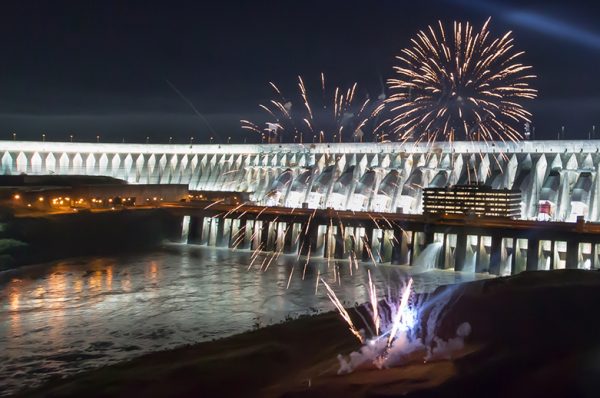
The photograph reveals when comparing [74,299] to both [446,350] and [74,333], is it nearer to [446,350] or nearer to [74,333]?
[74,333]

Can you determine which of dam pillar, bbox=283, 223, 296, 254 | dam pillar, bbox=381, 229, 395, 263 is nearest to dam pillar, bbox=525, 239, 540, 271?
A: dam pillar, bbox=381, 229, 395, 263

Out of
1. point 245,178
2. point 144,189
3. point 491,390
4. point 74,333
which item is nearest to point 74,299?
point 74,333

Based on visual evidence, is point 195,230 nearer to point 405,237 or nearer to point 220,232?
point 220,232

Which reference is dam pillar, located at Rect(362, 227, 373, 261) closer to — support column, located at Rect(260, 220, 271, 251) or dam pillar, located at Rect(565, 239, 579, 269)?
support column, located at Rect(260, 220, 271, 251)

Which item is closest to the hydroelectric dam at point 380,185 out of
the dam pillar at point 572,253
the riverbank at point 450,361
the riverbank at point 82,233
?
the dam pillar at point 572,253

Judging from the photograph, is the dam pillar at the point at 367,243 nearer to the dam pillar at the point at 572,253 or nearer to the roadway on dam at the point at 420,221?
the roadway on dam at the point at 420,221
